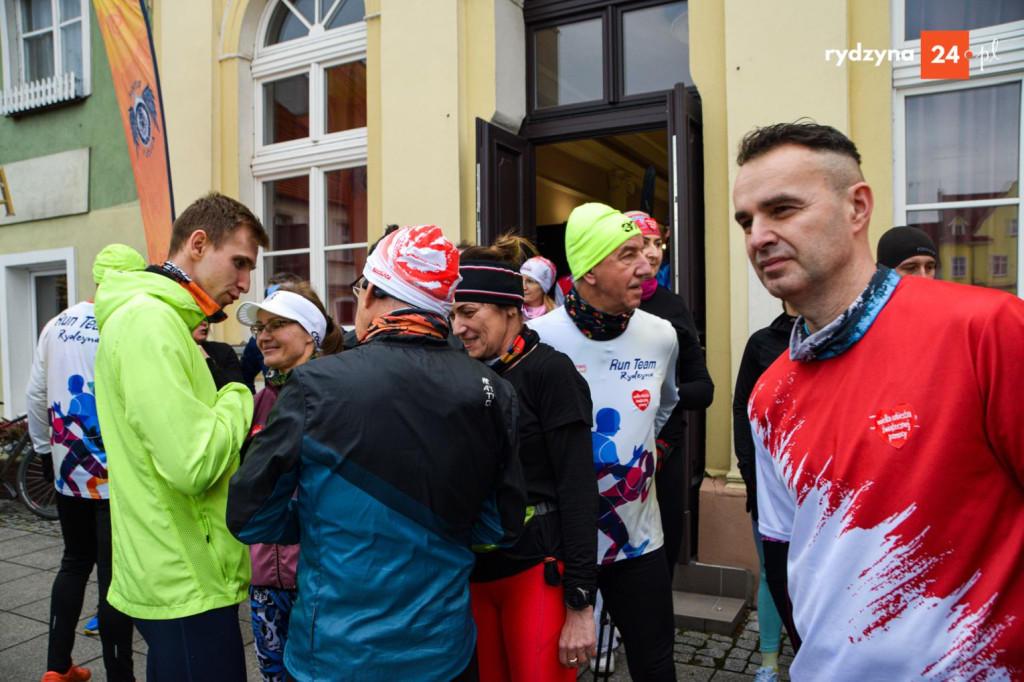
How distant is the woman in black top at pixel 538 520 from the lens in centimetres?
235

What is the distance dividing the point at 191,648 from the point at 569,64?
5255 mm

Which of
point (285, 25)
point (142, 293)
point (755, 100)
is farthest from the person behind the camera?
point (285, 25)

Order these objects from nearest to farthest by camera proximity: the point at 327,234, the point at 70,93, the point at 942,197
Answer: the point at 942,197 → the point at 327,234 → the point at 70,93

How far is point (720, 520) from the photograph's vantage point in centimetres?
505

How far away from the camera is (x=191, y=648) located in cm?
220

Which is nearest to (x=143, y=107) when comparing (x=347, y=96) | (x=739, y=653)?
(x=347, y=96)

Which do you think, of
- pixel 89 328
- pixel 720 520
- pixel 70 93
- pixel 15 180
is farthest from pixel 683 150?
pixel 15 180

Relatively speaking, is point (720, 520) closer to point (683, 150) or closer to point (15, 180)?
point (683, 150)

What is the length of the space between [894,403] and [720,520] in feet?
13.1

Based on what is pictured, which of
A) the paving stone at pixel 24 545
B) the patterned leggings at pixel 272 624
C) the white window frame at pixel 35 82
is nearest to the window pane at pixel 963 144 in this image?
the patterned leggings at pixel 272 624

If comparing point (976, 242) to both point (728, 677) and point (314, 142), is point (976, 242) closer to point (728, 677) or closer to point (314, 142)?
point (728, 677)

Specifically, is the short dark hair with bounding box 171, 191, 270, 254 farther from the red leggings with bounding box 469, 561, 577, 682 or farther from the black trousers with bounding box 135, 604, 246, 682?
the red leggings with bounding box 469, 561, 577, 682

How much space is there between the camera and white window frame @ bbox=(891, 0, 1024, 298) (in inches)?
180

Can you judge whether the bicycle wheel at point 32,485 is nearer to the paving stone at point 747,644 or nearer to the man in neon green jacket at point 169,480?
the man in neon green jacket at point 169,480
